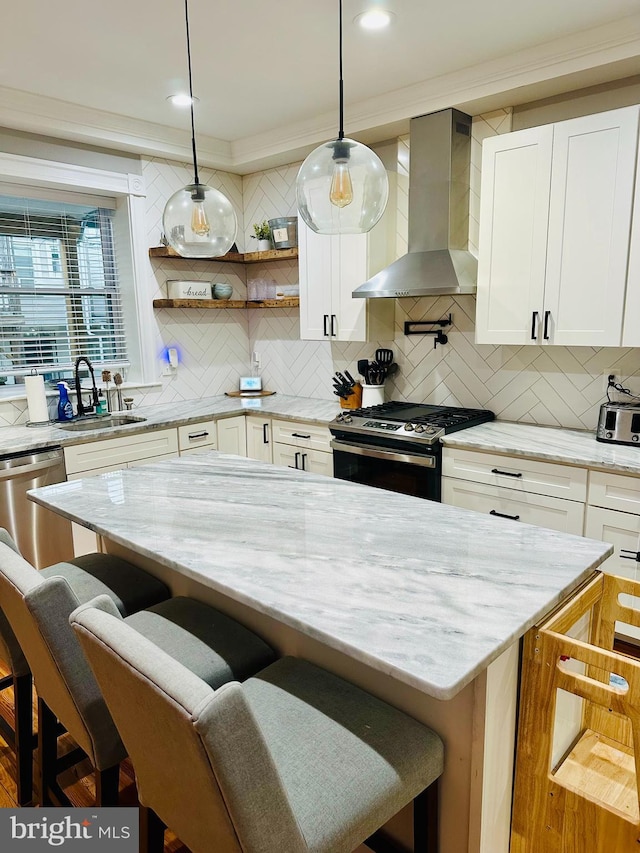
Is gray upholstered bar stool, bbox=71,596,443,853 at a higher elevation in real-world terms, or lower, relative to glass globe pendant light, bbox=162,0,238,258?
lower

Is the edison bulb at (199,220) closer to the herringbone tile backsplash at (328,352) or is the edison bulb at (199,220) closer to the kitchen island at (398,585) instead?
the kitchen island at (398,585)

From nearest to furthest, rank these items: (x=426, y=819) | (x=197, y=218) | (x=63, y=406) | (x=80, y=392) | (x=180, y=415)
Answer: (x=426, y=819)
(x=197, y=218)
(x=63, y=406)
(x=80, y=392)
(x=180, y=415)

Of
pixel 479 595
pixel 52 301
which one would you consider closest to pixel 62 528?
pixel 52 301

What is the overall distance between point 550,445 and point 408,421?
742 millimetres

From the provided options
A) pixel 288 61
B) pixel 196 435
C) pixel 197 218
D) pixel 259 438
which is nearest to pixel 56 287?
pixel 196 435

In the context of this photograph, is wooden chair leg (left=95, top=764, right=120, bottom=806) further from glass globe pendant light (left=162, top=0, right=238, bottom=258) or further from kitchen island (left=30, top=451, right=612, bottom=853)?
glass globe pendant light (left=162, top=0, right=238, bottom=258)

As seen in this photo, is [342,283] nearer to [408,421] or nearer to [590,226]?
[408,421]

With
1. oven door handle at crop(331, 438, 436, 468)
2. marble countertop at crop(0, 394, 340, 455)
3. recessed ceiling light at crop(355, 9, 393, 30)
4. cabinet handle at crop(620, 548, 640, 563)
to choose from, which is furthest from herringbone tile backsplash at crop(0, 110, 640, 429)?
recessed ceiling light at crop(355, 9, 393, 30)

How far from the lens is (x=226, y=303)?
4.41 m

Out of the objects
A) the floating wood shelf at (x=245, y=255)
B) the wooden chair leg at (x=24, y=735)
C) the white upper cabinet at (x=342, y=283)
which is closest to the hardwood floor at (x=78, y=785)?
the wooden chair leg at (x=24, y=735)

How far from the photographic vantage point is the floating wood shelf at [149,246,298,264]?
4031mm

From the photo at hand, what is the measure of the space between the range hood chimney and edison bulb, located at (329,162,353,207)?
1484 millimetres

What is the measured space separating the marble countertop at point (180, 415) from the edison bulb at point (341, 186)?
78.2 inches

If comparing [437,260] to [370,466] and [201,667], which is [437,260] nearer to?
[370,466]
